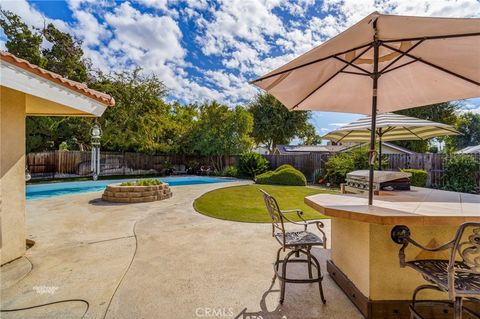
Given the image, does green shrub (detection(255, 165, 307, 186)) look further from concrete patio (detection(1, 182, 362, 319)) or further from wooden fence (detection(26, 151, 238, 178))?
concrete patio (detection(1, 182, 362, 319))

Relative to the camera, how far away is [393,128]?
526cm

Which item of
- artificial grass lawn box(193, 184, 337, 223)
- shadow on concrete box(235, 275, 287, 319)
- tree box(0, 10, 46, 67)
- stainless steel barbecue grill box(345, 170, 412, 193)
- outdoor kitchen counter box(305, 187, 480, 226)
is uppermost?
tree box(0, 10, 46, 67)

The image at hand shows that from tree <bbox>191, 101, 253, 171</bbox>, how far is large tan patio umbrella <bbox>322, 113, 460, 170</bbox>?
12.0 meters

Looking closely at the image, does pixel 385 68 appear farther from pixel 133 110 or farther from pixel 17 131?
pixel 133 110

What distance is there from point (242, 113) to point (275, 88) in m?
14.5

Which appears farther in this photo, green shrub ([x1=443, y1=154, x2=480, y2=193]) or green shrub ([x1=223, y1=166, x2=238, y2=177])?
green shrub ([x1=223, y1=166, x2=238, y2=177])

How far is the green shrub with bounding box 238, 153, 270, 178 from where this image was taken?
15656 mm

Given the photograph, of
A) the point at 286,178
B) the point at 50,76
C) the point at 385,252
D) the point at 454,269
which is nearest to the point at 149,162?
the point at 286,178

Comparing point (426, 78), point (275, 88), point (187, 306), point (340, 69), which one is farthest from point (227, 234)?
point (426, 78)

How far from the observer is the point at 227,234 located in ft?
14.8

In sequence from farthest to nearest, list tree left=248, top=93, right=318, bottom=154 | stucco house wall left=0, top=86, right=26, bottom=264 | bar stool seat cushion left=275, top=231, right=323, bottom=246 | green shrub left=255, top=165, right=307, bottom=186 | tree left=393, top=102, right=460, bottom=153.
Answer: tree left=248, top=93, right=318, bottom=154 < tree left=393, top=102, right=460, bottom=153 < green shrub left=255, top=165, right=307, bottom=186 < stucco house wall left=0, top=86, right=26, bottom=264 < bar stool seat cushion left=275, top=231, right=323, bottom=246

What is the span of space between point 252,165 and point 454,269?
1418 cm

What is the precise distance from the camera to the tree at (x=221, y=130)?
17438 mm

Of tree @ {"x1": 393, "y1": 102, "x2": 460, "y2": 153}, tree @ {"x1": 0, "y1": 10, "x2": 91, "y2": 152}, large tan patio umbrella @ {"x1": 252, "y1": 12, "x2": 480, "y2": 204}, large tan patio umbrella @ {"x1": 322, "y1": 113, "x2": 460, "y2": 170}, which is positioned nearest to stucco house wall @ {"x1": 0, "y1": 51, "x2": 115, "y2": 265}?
large tan patio umbrella @ {"x1": 252, "y1": 12, "x2": 480, "y2": 204}
